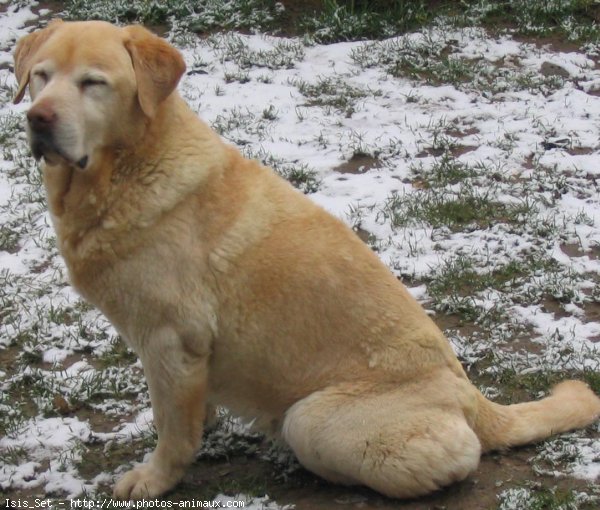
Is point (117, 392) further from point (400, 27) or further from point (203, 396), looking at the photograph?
point (400, 27)

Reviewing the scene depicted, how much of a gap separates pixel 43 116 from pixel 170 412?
133 centimetres

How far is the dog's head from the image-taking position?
3385mm

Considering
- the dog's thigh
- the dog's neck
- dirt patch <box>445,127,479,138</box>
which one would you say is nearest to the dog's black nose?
the dog's neck

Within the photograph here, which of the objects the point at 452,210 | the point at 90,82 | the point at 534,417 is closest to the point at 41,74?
the point at 90,82

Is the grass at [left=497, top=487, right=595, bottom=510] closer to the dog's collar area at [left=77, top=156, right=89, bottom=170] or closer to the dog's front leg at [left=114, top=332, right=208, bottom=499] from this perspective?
the dog's front leg at [left=114, top=332, right=208, bottom=499]

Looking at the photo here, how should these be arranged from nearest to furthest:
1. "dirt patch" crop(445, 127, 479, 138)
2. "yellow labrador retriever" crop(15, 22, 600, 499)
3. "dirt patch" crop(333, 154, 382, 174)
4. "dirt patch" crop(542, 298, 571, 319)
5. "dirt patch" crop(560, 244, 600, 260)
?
"yellow labrador retriever" crop(15, 22, 600, 499), "dirt patch" crop(542, 298, 571, 319), "dirt patch" crop(560, 244, 600, 260), "dirt patch" crop(333, 154, 382, 174), "dirt patch" crop(445, 127, 479, 138)

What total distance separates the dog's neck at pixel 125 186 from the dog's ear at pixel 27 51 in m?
0.38

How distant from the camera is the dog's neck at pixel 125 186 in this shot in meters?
3.64

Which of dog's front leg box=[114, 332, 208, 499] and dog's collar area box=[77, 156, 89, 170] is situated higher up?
dog's collar area box=[77, 156, 89, 170]

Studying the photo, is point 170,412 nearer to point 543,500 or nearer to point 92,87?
point 92,87

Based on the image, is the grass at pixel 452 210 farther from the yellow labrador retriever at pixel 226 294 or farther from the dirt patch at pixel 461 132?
the yellow labrador retriever at pixel 226 294

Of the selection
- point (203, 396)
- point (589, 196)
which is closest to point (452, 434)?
point (203, 396)

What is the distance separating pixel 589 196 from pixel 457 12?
3423 mm

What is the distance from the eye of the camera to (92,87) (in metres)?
3.45
